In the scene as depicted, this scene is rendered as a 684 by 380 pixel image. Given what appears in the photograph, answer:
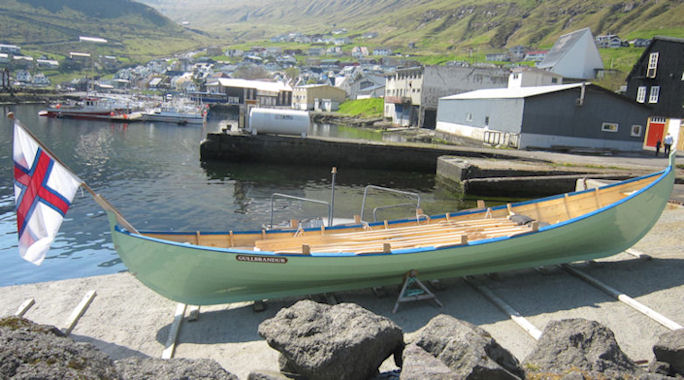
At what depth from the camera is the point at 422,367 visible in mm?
5414

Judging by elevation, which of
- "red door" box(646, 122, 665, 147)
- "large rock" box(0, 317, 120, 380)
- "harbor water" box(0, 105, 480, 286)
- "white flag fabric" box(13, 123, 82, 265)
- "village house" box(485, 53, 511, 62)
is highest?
"village house" box(485, 53, 511, 62)

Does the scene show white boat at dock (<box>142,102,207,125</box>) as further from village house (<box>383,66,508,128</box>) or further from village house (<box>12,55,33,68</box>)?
village house (<box>12,55,33,68</box>)

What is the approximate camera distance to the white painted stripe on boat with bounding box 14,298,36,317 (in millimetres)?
8750

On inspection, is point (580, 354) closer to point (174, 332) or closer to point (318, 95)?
point (174, 332)

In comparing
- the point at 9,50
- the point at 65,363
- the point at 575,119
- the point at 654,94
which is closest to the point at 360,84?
the point at 654,94

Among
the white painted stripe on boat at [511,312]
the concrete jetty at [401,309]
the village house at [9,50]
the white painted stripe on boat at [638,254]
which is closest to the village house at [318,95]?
the white painted stripe on boat at [638,254]

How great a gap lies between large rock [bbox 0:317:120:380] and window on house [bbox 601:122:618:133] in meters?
41.2

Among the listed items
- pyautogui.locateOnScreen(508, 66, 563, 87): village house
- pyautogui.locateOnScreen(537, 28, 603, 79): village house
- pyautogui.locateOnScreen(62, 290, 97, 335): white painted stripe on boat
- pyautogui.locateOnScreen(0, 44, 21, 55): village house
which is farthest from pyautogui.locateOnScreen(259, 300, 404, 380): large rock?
pyautogui.locateOnScreen(0, 44, 21, 55): village house

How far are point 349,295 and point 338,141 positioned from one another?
84.7ft

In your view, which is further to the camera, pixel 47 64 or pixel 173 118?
pixel 47 64

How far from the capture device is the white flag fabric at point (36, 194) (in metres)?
7.46

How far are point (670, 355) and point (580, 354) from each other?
1.39 meters

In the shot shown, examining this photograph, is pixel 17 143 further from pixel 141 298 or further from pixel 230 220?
pixel 230 220

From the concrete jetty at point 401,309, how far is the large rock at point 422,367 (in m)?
1.38
